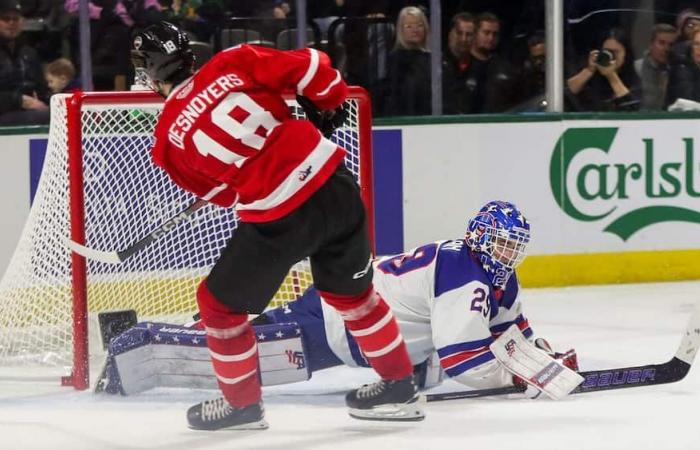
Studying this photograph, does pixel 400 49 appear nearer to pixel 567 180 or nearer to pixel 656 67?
pixel 567 180

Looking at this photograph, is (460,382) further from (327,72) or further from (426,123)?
(426,123)

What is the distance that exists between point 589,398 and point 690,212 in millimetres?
2442

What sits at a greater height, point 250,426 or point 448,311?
point 448,311

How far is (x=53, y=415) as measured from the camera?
11.9ft

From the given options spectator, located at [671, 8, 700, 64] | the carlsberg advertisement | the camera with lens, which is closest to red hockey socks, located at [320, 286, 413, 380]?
the carlsberg advertisement

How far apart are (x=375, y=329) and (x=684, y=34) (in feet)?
10.8

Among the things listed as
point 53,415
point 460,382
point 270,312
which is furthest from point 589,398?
point 53,415

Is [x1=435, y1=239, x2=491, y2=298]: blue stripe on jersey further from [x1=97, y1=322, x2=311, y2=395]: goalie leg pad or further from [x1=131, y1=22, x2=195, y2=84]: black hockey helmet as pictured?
[x1=131, y1=22, x2=195, y2=84]: black hockey helmet

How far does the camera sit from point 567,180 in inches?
228

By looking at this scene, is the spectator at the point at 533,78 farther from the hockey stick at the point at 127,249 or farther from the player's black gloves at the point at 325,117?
the player's black gloves at the point at 325,117

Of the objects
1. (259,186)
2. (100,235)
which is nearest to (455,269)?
(259,186)

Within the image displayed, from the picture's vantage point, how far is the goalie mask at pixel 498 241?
11.8ft

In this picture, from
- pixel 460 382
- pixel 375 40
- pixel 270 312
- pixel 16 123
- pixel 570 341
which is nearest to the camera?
pixel 460 382

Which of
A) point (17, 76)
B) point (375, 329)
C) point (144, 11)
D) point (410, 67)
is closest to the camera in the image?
point (375, 329)
